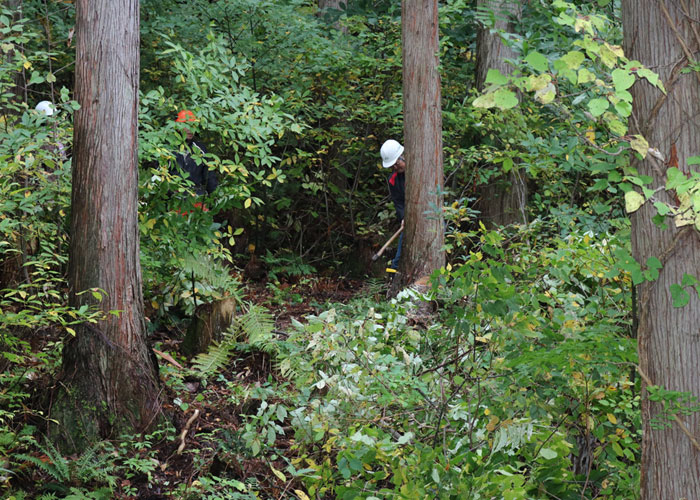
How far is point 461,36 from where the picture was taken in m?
11.5

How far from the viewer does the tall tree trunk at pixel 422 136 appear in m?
8.37

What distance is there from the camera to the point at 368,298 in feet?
29.3

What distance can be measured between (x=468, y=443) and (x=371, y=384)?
2.57 ft

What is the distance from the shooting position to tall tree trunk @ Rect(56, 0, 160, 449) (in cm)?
515

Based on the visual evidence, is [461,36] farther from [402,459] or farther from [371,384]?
[402,459]

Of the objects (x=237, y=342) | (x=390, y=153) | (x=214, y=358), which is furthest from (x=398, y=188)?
(x=214, y=358)

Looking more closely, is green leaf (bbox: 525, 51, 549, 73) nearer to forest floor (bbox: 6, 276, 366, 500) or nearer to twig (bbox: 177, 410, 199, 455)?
forest floor (bbox: 6, 276, 366, 500)

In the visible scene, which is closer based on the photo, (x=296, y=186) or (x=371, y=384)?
(x=371, y=384)

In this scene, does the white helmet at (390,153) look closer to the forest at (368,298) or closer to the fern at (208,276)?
the forest at (368,298)

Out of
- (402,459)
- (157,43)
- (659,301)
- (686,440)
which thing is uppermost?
(157,43)

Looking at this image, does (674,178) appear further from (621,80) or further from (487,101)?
(487,101)

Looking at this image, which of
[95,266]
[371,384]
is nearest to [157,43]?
[95,266]

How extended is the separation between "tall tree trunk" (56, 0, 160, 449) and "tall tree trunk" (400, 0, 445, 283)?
3.91 m

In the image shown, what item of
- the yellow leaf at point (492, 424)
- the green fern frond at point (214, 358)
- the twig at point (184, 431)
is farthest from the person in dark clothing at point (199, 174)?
the yellow leaf at point (492, 424)
